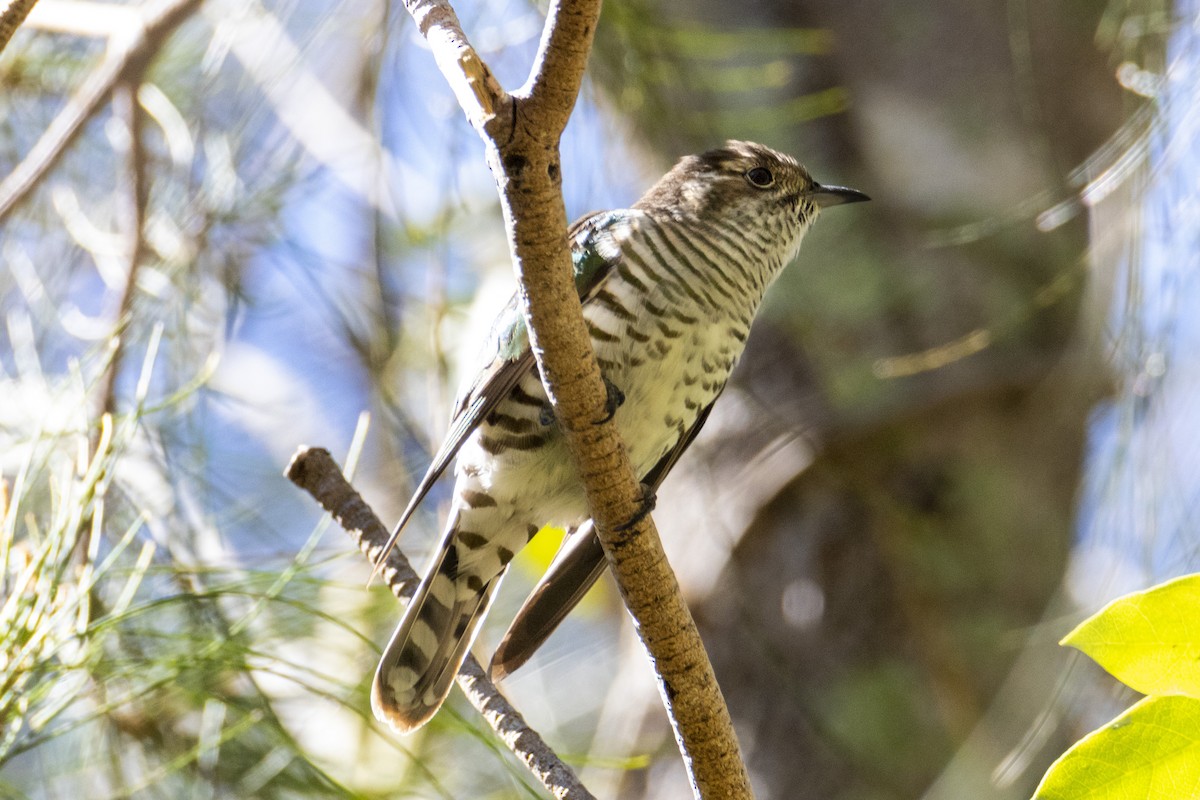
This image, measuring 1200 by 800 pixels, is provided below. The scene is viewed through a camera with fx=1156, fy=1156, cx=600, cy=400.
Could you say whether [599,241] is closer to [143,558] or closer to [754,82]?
[143,558]

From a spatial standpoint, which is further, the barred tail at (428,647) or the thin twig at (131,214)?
the thin twig at (131,214)

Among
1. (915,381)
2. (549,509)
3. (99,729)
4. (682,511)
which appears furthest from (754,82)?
(99,729)

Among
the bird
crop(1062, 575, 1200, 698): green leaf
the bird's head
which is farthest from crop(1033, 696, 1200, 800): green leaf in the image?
the bird's head

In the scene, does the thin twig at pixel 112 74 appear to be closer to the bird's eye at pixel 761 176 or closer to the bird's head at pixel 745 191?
the bird's head at pixel 745 191

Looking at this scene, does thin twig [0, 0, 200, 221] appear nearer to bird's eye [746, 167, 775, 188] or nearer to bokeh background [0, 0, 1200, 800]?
bokeh background [0, 0, 1200, 800]

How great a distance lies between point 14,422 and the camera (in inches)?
113

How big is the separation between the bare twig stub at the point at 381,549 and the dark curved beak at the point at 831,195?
1.20 metres

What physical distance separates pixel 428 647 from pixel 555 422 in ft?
1.66

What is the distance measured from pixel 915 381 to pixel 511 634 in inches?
63.8

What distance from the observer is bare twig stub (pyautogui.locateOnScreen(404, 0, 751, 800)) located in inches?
48.8

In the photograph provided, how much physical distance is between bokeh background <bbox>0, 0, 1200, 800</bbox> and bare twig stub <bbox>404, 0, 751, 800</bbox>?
→ 3.62 feet

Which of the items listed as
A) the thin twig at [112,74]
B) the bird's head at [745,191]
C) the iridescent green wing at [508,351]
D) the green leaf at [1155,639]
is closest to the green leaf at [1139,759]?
the green leaf at [1155,639]

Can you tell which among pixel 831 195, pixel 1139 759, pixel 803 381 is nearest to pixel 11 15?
pixel 1139 759

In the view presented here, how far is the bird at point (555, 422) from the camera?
Answer: 6.89ft
